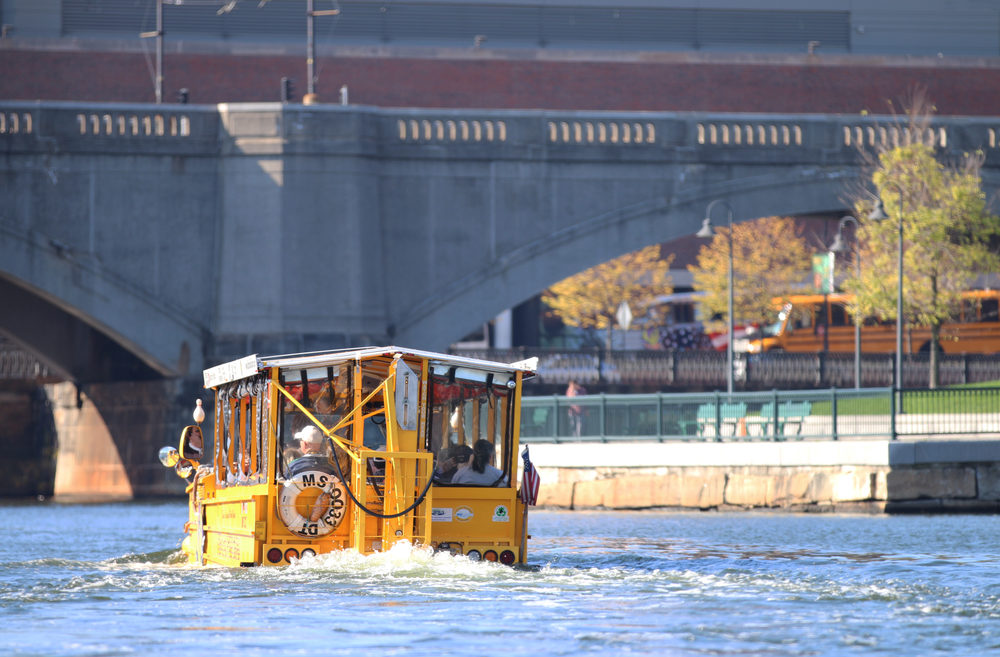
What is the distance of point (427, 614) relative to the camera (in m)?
14.0

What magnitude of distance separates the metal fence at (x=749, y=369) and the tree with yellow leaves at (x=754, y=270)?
13.5 metres

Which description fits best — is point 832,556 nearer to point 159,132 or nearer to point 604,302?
point 159,132

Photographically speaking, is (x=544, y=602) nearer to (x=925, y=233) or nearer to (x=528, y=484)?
(x=528, y=484)

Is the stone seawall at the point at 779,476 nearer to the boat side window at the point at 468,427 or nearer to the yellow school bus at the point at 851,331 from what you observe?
the boat side window at the point at 468,427

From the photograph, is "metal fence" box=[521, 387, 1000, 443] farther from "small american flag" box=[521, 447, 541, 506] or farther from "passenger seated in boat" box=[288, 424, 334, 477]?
"passenger seated in boat" box=[288, 424, 334, 477]

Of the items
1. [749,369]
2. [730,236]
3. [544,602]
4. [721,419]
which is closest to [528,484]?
[544,602]

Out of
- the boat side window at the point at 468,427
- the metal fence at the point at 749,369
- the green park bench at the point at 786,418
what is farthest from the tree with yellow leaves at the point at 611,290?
the boat side window at the point at 468,427

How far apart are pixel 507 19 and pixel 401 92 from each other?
19.7 feet

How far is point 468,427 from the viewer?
17969mm

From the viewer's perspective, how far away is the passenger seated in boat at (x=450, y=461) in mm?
17652

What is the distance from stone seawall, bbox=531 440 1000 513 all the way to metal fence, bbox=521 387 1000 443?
530mm

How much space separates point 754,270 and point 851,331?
30.6ft

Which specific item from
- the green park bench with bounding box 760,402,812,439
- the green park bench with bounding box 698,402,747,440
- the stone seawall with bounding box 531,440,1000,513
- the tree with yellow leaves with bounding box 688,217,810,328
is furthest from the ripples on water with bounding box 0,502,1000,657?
the tree with yellow leaves with bounding box 688,217,810,328

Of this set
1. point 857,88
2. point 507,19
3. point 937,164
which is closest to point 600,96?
point 507,19
